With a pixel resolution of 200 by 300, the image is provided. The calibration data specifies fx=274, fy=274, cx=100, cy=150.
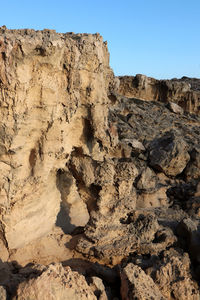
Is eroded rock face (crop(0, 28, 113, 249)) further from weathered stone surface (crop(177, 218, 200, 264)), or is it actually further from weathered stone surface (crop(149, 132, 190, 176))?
weathered stone surface (crop(149, 132, 190, 176))

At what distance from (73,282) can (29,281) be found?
0.59 m

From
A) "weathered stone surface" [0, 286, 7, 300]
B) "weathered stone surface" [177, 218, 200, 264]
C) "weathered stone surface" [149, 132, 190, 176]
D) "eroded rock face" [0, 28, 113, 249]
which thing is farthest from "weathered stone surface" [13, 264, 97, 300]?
"weathered stone surface" [149, 132, 190, 176]

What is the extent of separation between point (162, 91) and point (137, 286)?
16813 mm

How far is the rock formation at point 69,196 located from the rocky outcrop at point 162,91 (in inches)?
460

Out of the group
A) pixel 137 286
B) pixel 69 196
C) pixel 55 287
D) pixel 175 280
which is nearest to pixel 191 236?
pixel 175 280

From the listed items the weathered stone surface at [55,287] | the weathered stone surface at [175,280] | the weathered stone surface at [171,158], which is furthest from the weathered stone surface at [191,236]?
the weathered stone surface at [171,158]

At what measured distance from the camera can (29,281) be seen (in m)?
3.24

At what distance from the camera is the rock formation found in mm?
4184

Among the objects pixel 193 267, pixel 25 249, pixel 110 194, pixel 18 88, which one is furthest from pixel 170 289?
pixel 18 88

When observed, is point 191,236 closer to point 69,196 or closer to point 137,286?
point 137,286

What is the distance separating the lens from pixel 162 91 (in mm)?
19125

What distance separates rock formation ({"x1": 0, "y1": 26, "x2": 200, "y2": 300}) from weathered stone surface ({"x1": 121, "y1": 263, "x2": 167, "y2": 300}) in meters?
0.02

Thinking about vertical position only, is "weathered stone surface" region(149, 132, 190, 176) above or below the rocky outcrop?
below

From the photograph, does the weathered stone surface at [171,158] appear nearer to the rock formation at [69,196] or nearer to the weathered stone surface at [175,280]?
the rock formation at [69,196]
